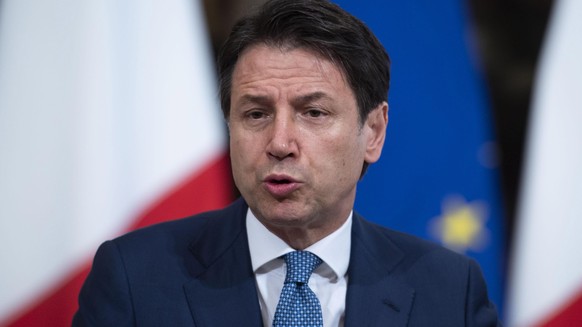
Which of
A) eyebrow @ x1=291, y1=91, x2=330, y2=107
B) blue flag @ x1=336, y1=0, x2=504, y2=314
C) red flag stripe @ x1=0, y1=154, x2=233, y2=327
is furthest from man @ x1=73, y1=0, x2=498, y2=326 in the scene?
blue flag @ x1=336, y1=0, x2=504, y2=314

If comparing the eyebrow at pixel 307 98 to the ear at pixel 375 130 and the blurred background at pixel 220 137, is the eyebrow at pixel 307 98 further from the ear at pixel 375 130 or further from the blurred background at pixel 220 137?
the blurred background at pixel 220 137

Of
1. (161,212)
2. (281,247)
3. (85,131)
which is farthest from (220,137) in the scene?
(281,247)

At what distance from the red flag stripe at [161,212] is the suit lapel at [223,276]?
73 cm

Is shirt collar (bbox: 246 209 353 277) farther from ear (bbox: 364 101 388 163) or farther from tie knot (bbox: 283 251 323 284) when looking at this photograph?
ear (bbox: 364 101 388 163)

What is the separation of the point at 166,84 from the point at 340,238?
1100mm

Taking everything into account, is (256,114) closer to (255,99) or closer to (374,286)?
(255,99)

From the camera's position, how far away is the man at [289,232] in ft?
5.79

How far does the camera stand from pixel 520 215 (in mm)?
3004

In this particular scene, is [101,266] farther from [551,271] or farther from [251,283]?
[551,271]

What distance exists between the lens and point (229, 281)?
1.85m

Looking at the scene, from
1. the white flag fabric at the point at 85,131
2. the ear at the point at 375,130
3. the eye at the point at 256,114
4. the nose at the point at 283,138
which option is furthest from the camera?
the white flag fabric at the point at 85,131

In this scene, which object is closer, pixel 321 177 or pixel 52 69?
pixel 321 177

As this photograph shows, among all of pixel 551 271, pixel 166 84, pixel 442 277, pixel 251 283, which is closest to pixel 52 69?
pixel 166 84

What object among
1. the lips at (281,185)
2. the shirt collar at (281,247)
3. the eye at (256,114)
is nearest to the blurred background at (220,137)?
the shirt collar at (281,247)
